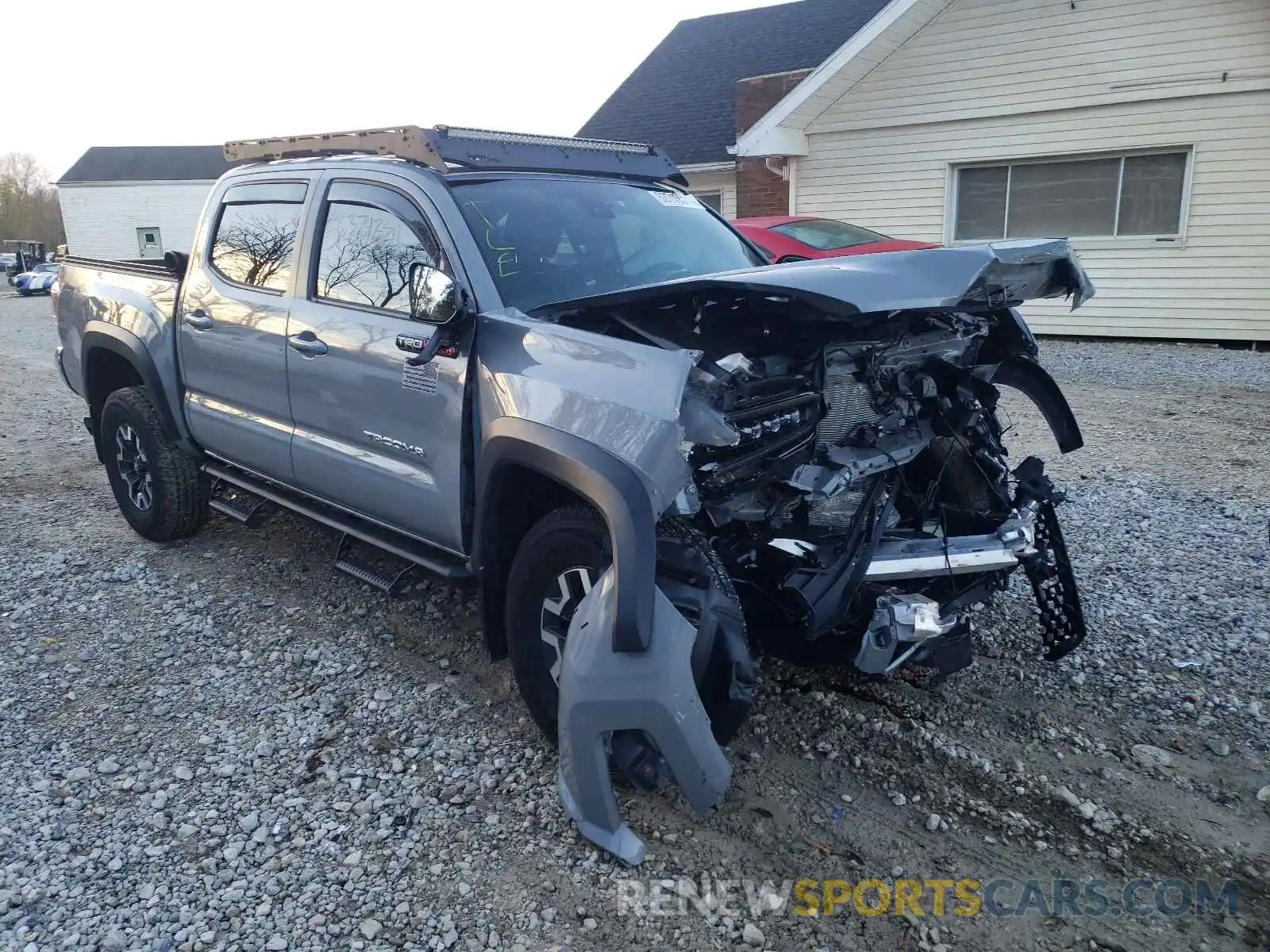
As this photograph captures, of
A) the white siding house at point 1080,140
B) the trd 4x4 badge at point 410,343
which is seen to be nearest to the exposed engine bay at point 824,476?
the trd 4x4 badge at point 410,343

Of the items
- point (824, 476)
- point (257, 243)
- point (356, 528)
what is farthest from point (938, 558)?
point (257, 243)

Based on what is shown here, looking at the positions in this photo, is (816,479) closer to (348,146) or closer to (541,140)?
(541,140)

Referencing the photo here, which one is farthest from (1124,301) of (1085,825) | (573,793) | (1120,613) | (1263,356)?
(573,793)

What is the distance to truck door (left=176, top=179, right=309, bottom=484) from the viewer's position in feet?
14.2

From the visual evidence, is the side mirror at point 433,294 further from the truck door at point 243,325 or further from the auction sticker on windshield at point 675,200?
the auction sticker on windshield at point 675,200

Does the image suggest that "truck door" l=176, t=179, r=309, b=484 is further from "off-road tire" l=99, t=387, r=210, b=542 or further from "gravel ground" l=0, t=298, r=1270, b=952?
"gravel ground" l=0, t=298, r=1270, b=952

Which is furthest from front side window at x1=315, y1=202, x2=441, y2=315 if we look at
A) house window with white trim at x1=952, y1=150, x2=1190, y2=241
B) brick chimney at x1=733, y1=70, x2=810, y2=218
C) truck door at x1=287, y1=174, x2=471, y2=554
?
brick chimney at x1=733, y1=70, x2=810, y2=218

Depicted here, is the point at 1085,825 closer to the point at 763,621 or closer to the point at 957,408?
the point at 763,621

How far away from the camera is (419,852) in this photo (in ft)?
9.42

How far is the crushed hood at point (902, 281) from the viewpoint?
2.69 meters

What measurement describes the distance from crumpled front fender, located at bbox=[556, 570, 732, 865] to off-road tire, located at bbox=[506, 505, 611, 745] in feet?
0.90

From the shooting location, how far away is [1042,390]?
3.85 metres

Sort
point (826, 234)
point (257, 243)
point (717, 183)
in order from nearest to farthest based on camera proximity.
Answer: point (257, 243) → point (826, 234) → point (717, 183)

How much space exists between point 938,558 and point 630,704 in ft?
4.11
